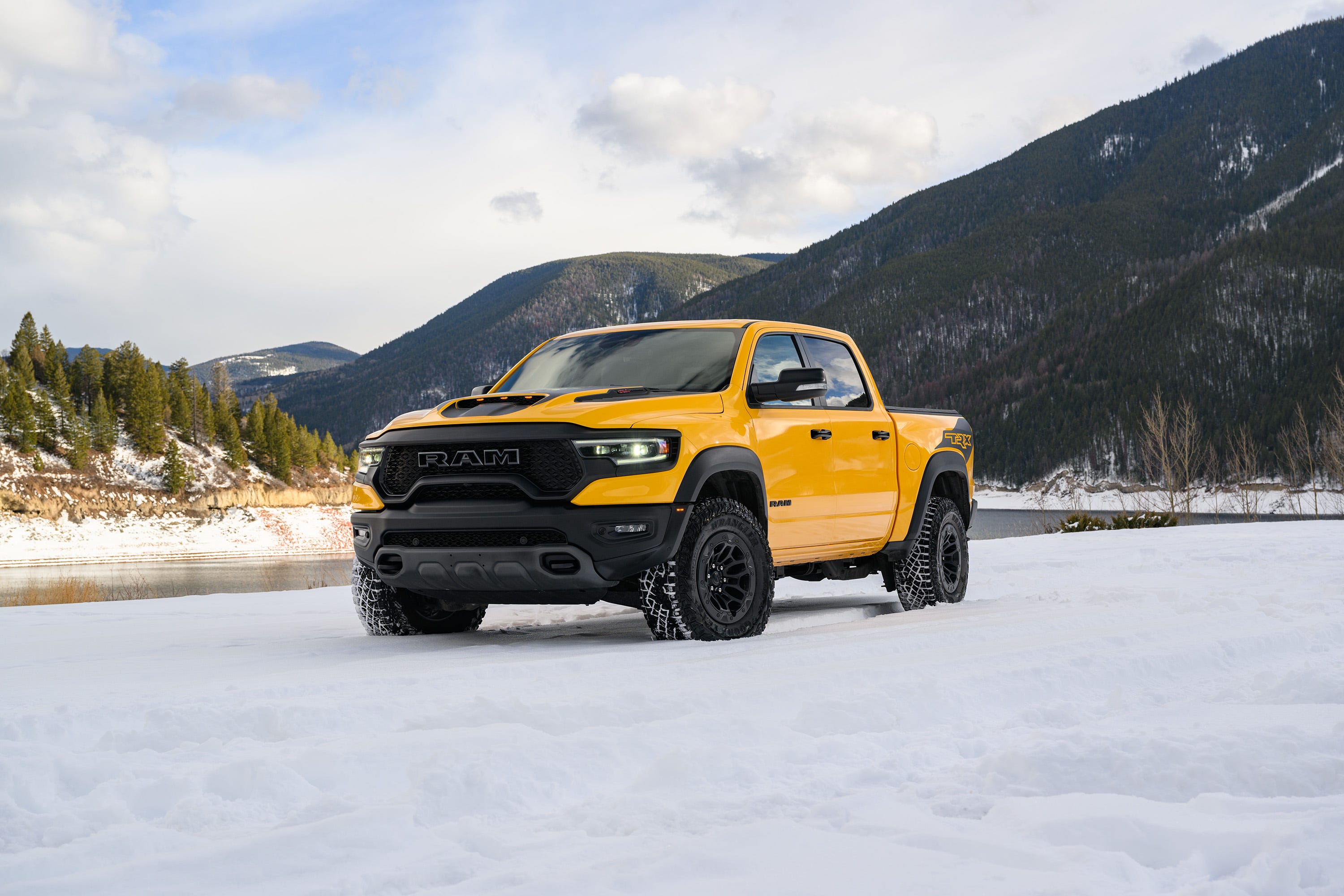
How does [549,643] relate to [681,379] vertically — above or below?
below

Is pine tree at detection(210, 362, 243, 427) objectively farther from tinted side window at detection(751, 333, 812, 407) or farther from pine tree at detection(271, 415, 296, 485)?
tinted side window at detection(751, 333, 812, 407)

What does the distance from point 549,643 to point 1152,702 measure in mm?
3319

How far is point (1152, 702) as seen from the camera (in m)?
4.36

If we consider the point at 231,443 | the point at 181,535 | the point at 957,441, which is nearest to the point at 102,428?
the point at 231,443

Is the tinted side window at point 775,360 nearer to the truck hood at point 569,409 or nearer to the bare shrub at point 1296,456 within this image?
the truck hood at point 569,409

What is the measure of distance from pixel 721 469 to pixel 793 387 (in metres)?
0.67

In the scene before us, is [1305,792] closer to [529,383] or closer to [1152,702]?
[1152,702]

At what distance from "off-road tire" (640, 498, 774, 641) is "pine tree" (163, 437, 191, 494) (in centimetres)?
7472

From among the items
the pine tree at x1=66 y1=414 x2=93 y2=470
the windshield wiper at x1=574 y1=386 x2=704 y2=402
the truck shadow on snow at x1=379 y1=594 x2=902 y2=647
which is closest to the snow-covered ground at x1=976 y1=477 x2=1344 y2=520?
the truck shadow on snow at x1=379 y1=594 x2=902 y2=647

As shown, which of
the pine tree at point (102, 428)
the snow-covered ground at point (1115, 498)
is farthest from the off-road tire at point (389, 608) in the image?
the pine tree at point (102, 428)

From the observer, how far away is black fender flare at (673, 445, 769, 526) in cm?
599

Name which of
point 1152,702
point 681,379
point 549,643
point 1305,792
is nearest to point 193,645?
point 549,643

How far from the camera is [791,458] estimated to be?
6.86m

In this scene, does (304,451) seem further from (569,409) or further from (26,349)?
(569,409)
